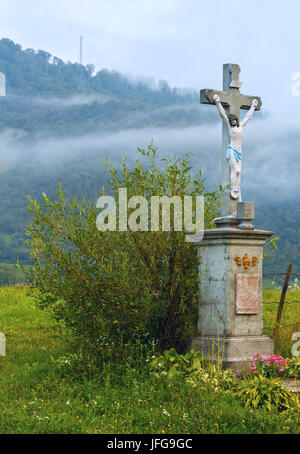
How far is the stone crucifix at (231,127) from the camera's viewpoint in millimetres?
10367

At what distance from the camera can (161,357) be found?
30.0 feet

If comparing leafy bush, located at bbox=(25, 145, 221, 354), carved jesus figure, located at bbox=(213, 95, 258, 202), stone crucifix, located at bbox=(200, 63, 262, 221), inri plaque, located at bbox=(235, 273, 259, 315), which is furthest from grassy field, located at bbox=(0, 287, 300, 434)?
carved jesus figure, located at bbox=(213, 95, 258, 202)

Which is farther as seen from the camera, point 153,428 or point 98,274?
point 98,274

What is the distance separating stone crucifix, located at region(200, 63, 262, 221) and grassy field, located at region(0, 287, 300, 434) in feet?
9.08

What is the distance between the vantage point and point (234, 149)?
10508mm

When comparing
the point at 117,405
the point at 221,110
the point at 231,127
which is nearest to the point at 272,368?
the point at 117,405

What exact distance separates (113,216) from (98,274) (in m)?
1.05

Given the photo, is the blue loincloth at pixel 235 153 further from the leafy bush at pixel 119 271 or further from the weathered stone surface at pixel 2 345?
the weathered stone surface at pixel 2 345

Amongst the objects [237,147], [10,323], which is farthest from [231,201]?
[10,323]

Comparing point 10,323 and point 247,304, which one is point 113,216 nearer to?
point 247,304

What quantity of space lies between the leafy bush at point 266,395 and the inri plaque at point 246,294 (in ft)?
Answer: 5.51

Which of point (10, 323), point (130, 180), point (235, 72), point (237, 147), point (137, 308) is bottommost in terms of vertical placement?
point (10, 323)
